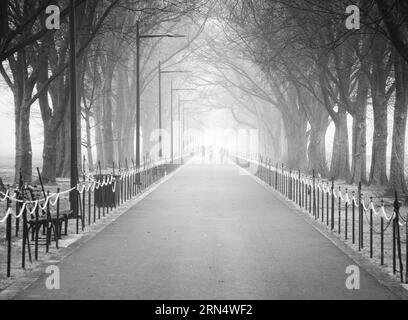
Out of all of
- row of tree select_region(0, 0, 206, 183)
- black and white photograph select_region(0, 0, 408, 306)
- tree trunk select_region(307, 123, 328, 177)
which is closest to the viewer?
black and white photograph select_region(0, 0, 408, 306)

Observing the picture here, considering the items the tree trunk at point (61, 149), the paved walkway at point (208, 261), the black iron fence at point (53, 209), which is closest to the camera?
the paved walkway at point (208, 261)

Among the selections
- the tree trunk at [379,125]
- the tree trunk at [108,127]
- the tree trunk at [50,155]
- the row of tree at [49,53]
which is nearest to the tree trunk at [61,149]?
the row of tree at [49,53]

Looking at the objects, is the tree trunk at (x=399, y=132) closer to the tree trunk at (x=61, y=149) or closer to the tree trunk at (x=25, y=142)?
the tree trunk at (x=25, y=142)

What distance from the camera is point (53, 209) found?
18000 mm

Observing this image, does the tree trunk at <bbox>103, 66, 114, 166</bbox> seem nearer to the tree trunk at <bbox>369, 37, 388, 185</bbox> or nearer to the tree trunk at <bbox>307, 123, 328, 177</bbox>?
the tree trunk at <bbox>307, 123, 328, 177</bbox>

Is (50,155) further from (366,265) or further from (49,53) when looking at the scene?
(366,265)

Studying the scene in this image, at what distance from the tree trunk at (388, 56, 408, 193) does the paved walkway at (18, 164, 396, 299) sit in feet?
18.5

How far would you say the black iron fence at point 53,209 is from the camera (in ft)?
35.6

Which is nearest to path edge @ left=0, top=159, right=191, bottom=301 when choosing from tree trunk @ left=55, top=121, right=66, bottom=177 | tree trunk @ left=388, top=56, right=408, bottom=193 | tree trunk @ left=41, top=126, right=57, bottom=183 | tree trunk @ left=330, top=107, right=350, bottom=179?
tree trunk @ left=41, top=126, right=57, bottom=183

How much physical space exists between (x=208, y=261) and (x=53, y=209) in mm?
8306

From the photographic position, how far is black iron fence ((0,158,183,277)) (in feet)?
35.6

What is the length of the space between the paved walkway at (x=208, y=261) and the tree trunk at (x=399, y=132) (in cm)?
565

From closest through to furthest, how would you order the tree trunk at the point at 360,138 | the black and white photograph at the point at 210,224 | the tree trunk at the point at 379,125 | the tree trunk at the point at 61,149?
the black and white photograph at the point at 210,224 → the tree trunk at the point at 379,125 → the tree trunk at the point at 360,138 → the tree trunk at the point at 61,149
